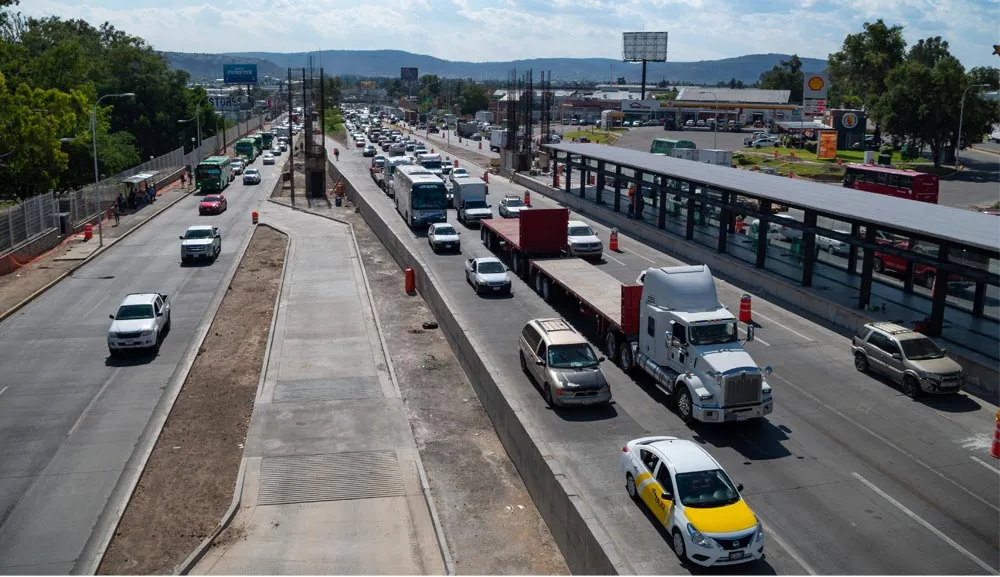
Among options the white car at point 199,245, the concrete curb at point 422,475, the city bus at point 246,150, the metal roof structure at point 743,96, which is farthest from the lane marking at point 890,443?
the metal roof structure at point 743,96

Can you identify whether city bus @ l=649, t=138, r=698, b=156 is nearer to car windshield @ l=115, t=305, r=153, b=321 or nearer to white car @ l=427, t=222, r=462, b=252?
white car @ l=427, t=222, r=462, b=252

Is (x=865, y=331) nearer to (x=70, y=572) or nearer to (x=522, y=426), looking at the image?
(x=522, y=426)

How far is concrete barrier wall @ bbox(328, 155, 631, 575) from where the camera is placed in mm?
14773

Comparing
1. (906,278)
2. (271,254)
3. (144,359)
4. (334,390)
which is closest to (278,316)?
(144,359)

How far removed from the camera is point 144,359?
92.3 feet

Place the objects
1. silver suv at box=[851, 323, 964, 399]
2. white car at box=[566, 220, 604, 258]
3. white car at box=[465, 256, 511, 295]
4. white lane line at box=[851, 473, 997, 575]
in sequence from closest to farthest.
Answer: white lane line at box=[851, 473, 997, 575]
silver suv at box=[851, 323, 964, 399]
white car at box=[465, 256, 511, 295]
white car at box=[566, 220, 604, 258]

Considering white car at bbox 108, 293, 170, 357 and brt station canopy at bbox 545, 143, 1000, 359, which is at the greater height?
brt station canopy at bbox 545, 143, 1000, 359

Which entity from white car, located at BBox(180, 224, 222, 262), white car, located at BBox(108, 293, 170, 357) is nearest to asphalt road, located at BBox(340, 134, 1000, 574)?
white car, located at BBox(108, 293, 170, 357)

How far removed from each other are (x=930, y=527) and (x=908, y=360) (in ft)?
25.7

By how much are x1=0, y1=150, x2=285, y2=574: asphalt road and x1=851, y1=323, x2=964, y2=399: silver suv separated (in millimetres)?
19155

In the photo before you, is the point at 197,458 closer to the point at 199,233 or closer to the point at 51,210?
the point at 199,233

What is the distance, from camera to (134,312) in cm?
2917

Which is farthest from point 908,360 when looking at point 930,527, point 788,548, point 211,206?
point 211,206

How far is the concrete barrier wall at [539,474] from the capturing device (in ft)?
48.5
